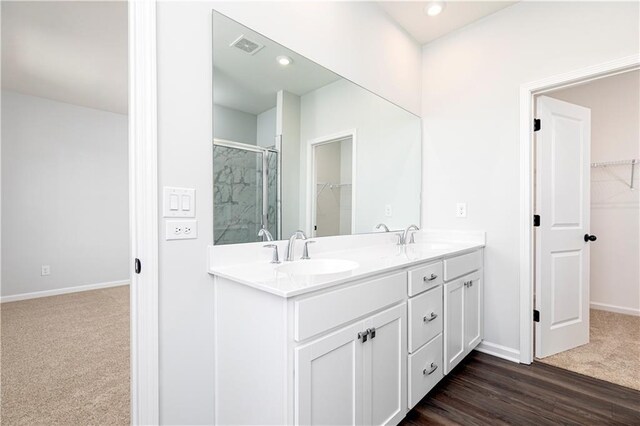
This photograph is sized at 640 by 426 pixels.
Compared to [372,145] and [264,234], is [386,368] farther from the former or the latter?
[372,145]

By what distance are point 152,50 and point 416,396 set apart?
202 cm

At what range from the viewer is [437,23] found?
7.99ft

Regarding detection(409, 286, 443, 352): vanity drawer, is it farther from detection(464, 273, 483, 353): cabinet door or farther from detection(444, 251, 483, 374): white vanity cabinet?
detection(464, 273, 483, 353): cabinet door

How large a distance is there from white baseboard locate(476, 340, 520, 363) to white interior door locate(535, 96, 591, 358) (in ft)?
0.55

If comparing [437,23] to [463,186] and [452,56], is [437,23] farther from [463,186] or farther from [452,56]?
[463,186]

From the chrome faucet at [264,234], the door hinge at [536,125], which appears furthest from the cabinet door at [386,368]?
the door hinge at [536,125]

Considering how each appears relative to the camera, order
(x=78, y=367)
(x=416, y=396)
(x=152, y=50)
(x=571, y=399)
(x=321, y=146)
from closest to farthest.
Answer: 1. (x=152, y=50)
2. (x=416, y=396)
3. (x=571, y=399)
4. (x=321, y=146)
5. (x=78, y=367)

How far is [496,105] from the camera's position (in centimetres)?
232

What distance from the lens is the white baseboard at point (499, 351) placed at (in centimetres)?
218

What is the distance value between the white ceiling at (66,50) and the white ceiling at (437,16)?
2118 millimetres

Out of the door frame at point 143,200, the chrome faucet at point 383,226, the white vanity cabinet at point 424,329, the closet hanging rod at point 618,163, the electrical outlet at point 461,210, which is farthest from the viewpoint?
the closet hanging rod at point 618,163

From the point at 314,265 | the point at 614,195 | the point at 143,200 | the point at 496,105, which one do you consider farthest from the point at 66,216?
the point at 614,195

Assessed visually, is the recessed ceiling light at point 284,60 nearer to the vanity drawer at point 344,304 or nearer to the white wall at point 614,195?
the vanity drawer at point 344,304

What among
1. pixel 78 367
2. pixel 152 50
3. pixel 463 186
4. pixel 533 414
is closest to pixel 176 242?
pixel 152 50
